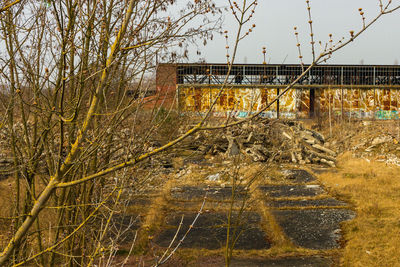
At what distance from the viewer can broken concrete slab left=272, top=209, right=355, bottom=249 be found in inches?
254

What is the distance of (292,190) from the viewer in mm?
10086

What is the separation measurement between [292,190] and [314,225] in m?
2.84

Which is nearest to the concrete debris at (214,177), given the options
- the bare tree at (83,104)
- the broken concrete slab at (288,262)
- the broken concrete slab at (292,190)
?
the broken concrete slab at (292,190)

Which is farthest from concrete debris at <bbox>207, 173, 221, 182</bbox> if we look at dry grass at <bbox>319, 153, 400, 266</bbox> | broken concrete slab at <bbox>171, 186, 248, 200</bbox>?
dry grass at <bbox>319, 153, 400, 266</bbox>

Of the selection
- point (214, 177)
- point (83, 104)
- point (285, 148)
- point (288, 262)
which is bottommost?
point (288, 262)

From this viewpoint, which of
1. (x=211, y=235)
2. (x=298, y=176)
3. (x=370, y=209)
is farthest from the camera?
(x=298, y=176)

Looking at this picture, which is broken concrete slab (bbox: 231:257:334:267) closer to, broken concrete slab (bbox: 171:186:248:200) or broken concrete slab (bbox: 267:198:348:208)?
broken concrete slab (bbox: 267:198:348:208)

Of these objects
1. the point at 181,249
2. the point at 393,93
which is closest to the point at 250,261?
the point at 181,249

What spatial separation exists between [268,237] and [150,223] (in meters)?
2.52

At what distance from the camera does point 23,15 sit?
3875 millimetres

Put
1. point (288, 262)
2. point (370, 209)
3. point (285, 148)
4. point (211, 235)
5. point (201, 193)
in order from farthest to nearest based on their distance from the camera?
point (285, 148), point (201, 193), point (370, 209), point (211, 235), point (288, 262)

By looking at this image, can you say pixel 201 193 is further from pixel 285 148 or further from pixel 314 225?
pixel 285 148

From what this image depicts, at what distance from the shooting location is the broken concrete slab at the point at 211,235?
6445mm

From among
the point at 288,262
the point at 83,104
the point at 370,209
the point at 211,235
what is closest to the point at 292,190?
the point at 370,209
